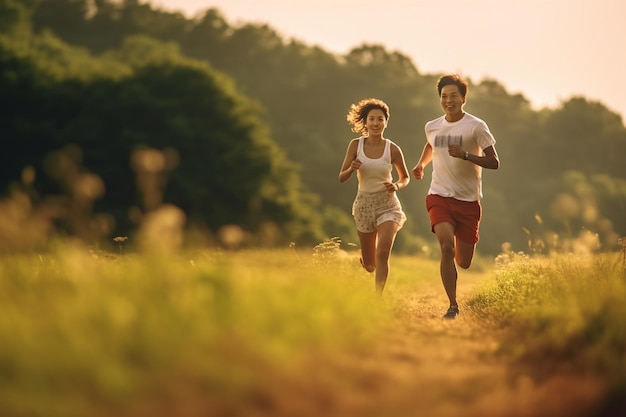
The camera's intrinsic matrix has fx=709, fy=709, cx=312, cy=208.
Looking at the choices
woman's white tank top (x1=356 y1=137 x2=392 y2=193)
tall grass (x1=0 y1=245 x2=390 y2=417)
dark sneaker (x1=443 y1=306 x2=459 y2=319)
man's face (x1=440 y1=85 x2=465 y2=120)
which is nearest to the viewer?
tall grass (x1=0 y1=245 x2=390 y2=417)

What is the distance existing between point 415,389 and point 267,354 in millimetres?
720

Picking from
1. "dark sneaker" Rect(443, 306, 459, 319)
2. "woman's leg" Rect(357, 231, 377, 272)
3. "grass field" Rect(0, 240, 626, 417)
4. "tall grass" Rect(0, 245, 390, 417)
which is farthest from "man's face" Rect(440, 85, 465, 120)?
"tall grass" Rect(0, 245, 390, 417)

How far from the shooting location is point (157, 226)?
13.4 feet

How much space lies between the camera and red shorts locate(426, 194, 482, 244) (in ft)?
25.8

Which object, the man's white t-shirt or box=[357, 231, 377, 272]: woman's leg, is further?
box=[357, 231, 377, 272]: woman's leg

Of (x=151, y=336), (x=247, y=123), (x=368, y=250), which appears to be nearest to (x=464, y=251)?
(x=368, y=250)

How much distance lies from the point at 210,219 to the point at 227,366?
2863 cm

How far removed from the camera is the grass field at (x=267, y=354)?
3.04 m

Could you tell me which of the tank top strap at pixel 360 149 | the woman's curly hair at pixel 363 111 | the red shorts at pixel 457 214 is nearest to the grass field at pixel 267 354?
the red shorts at pixel 457 214

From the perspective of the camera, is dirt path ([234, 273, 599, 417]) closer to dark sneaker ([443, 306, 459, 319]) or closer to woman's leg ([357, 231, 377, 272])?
dark sneaker ([443, 306, 459, 319])

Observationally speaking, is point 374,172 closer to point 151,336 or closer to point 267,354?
point 267,354

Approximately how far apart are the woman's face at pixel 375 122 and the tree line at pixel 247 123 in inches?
82.8

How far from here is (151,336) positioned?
129 inches

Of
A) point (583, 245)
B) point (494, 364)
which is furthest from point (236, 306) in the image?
point (583, 245)
